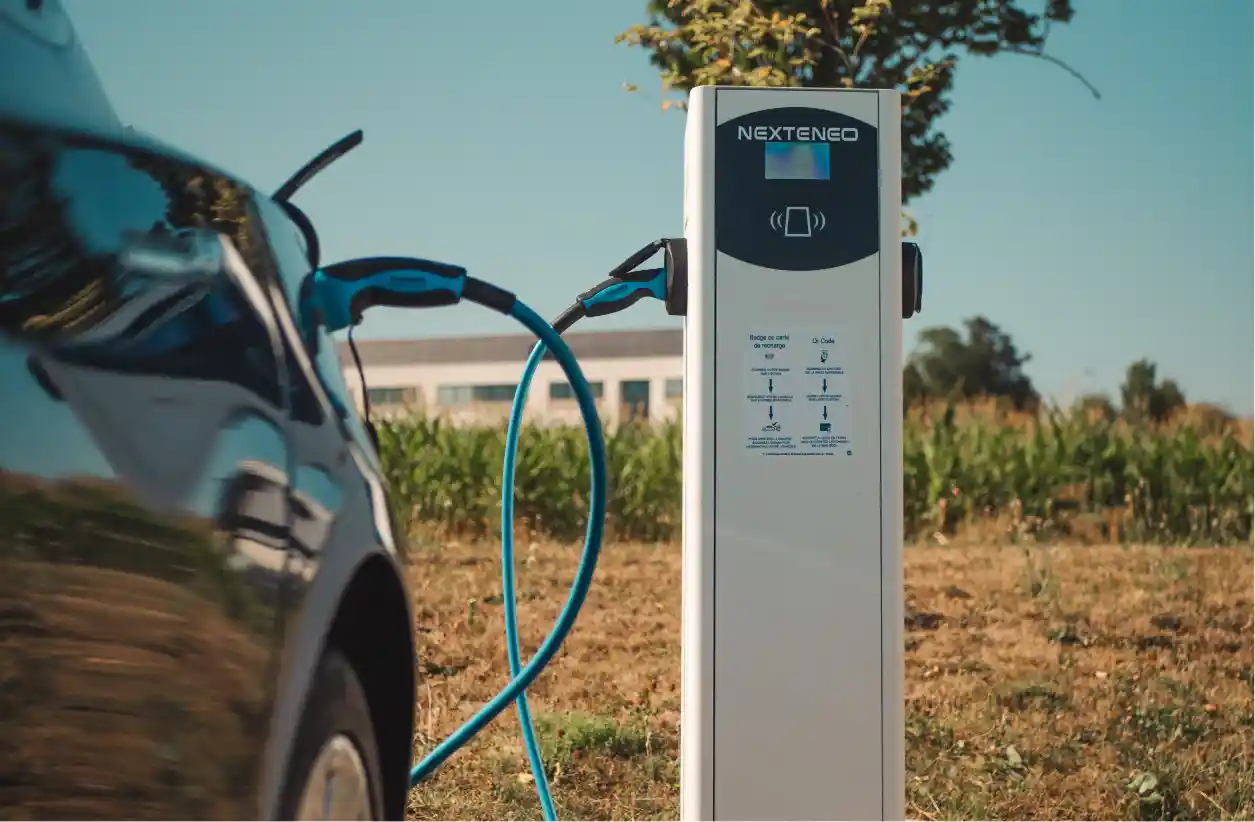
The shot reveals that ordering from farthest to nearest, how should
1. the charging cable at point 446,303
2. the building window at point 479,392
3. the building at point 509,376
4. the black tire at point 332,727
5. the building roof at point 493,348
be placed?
the building roof at point 493,348, the building window at point 479,392, the building at point 509,376, the charging cable at point 446,303, the black tire at point 332,727

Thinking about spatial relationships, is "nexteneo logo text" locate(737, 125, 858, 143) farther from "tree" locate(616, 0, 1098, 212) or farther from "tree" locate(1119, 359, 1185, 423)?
"tree" locate(1119, 359, 1185, 423)

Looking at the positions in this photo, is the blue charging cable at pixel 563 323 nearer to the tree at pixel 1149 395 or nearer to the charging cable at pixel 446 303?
the charging cable at pixel 446 303

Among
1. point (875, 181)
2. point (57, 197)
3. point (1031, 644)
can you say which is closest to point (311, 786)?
point (57, 197)

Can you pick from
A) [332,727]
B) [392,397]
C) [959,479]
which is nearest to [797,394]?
[332,727]

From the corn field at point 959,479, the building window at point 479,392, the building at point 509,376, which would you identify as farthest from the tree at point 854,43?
the building window at point 479,392

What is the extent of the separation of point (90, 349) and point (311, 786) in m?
0.56

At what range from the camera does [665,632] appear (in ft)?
15.7

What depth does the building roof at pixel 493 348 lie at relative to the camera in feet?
33.6

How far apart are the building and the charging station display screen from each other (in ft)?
9.69

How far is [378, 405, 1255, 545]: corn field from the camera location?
6531 mm

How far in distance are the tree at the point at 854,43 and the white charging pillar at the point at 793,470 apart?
2057 mm

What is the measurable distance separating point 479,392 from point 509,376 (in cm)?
92

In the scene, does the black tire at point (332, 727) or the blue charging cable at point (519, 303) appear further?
the blue charging cable at point (519, 303)

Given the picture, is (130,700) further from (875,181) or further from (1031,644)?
(1031,644)
